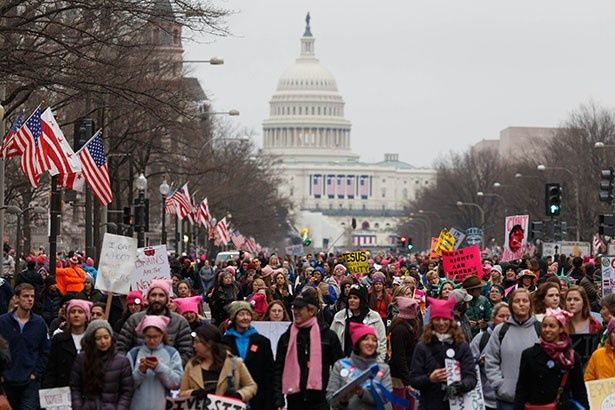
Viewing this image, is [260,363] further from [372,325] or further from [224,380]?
[372,325]

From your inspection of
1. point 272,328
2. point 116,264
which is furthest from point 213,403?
point 116,264

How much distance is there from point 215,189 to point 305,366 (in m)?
72.9

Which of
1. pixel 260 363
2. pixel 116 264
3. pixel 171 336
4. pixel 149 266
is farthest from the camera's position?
pixel 149 266

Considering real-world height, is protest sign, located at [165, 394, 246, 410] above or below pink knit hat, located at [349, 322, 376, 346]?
below

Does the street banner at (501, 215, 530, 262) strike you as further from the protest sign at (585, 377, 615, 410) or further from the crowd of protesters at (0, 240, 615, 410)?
the protest sign at (585, 377, 615, 410)

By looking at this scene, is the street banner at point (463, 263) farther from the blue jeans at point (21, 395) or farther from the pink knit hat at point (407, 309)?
the blue jeans at point (21, 395)

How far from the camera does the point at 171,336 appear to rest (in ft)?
51.3

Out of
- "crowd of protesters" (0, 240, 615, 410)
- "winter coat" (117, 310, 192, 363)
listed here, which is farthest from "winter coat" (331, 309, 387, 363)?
"winter coat" (117, 310, 192, 363)

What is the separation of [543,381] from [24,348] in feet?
15.3

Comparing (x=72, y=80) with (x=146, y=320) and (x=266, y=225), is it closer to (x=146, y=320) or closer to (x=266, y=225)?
(x=146, y=320)

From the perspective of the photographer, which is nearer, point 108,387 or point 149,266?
point 108,387

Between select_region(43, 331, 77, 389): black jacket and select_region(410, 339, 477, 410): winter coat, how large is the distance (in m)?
2.62

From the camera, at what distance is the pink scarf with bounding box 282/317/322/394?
1605cm

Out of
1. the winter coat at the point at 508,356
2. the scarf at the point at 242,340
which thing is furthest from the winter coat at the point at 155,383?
the winter coat at the point at 508,356
